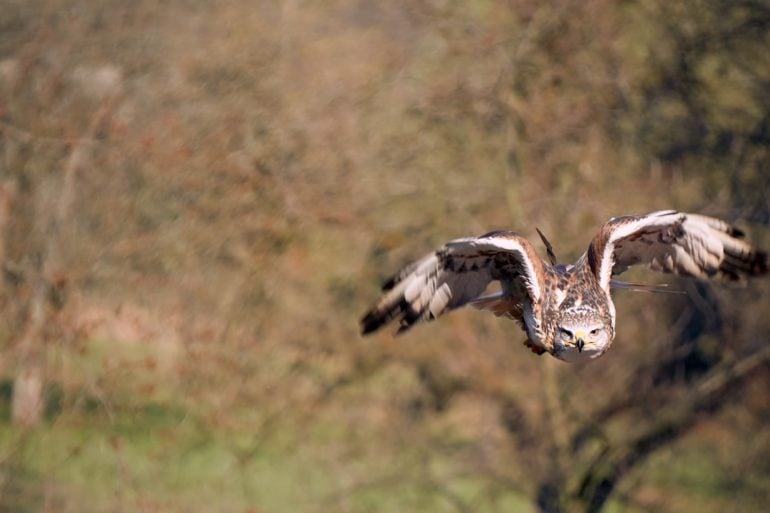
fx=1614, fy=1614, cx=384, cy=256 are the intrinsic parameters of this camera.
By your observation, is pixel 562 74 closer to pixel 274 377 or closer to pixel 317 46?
pixel 317 46

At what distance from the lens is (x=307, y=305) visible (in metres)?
12.9

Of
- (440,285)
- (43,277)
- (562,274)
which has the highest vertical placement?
(562,274)

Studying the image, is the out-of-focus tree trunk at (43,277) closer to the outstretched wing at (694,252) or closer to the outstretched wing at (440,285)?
the outstretched wing at (440,285)

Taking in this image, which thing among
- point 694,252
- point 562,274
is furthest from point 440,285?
point 694,252

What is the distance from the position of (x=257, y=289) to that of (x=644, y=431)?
3.36 m

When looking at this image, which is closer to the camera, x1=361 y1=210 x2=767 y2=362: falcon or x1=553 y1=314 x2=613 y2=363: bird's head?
x1=553 y1=314 x2=613 y2=363: bird's head

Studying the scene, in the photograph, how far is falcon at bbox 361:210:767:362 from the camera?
685 cm

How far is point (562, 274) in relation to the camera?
281 inches

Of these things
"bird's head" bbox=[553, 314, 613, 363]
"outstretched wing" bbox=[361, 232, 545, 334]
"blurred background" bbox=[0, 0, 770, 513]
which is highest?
"bird's head" bbox=[553, 314, 613, 363]

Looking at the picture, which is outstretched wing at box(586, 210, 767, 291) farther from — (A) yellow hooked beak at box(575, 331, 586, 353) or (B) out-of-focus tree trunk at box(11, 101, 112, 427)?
(B) out-of-focus tree trunk at box(11, 101, 112, 427)

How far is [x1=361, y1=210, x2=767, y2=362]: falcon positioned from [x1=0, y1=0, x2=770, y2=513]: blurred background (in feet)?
15.3

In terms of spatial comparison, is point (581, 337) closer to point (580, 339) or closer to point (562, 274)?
point (580, 339)

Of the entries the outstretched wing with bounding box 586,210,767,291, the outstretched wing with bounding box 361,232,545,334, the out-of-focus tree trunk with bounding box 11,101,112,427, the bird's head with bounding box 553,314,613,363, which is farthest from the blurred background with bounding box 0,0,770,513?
the bird's head with bounding box 553,314,613,363

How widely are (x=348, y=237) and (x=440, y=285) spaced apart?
217 inches
